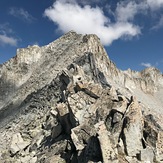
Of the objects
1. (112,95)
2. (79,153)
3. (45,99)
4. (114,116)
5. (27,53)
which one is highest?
(27,53)

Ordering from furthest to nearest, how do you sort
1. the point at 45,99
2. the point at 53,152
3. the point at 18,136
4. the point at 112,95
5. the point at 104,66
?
the point at 104,66, the point at 45,99, the point at 18,136, the point at 112,95, the point at 53,152

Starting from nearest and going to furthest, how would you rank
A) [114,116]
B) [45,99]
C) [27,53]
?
[114,116] → [45,99] → [27,53]

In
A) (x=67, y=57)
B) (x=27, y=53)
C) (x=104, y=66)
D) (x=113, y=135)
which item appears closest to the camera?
(x=113, y=135)

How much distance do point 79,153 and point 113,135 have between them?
3.14m

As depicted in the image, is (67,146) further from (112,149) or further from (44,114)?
(44,114)

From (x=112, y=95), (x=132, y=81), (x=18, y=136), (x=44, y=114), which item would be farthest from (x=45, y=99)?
(x=132, y=81)

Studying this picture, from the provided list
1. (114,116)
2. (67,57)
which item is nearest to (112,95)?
(114,116)

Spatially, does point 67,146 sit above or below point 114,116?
below

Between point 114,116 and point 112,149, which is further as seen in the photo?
point 114,116

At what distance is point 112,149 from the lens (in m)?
24.2

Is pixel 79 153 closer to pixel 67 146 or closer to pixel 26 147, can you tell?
pixel 67 146

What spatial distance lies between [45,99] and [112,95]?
20.5m

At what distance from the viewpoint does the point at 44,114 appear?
46719 mm

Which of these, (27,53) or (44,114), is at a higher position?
(27,53)
